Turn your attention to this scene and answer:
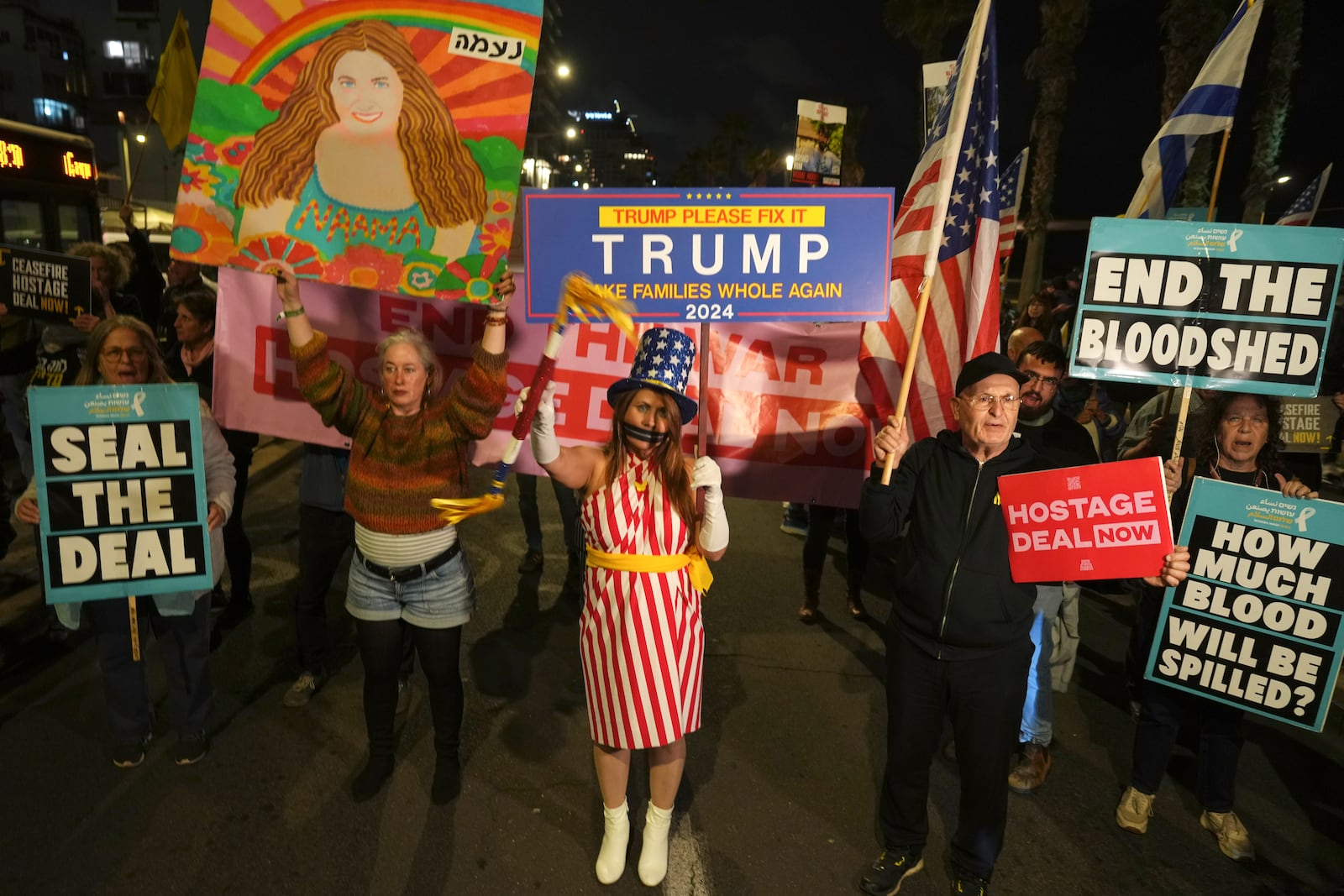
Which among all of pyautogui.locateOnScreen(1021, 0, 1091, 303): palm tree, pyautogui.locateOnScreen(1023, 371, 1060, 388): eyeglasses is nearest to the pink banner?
pyautogui.locateOnScreen(1023, 371, 1060, 388): eyeglasses

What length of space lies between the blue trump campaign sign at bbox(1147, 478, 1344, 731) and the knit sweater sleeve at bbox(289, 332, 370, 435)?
3.62 meters

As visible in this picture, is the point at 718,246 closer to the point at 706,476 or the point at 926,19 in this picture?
the point at 706,476

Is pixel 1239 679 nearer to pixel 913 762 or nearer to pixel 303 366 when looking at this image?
pixel 913 762

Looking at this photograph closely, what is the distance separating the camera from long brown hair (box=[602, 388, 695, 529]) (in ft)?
9.53

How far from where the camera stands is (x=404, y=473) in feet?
10.7

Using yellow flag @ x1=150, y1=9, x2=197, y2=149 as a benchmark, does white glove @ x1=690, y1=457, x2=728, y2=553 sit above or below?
below

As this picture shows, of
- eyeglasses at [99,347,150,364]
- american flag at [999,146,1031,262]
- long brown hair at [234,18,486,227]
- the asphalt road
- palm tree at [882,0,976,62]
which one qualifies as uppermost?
palm tree at [882,0,976,62]

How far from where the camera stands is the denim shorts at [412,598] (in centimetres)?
335

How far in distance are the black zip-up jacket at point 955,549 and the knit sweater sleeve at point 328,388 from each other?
2.17 m

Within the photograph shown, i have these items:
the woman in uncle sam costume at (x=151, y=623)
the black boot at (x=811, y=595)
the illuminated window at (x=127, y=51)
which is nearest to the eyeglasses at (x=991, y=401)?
the black boot at (x=811, y=595)

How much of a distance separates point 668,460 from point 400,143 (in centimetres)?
179

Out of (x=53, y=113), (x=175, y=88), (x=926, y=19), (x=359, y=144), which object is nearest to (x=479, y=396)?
(x=359, y=144)

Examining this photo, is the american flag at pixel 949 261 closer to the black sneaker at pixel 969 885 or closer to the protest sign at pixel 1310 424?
the black sneaker at pixel 969 885

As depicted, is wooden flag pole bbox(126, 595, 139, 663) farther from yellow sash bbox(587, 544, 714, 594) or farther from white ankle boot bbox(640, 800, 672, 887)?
white ankle boot bbox(640, 800, 672, 887)
